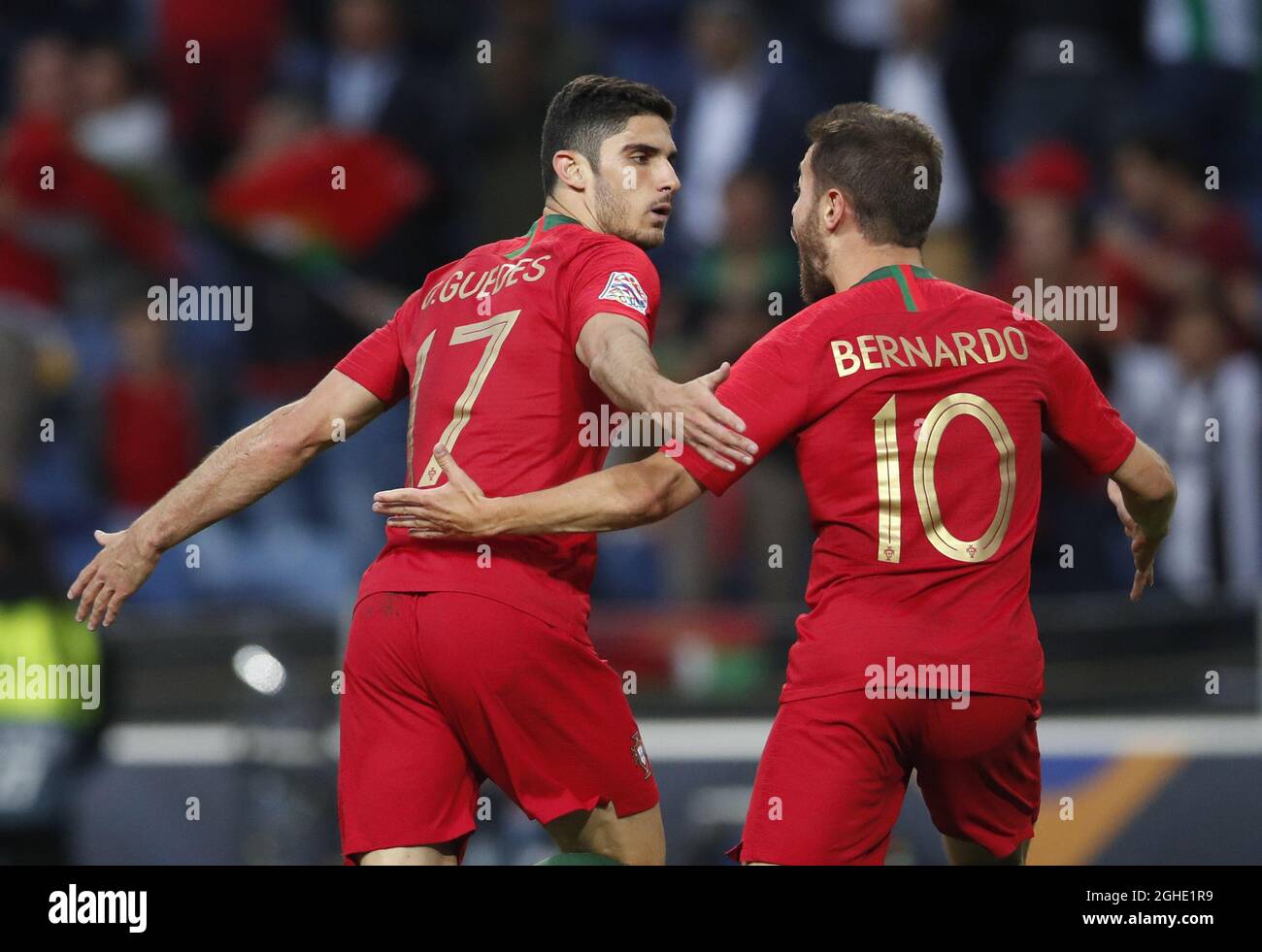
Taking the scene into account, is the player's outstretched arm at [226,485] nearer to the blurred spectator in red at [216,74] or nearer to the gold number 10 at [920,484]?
the gold number 10 at [920,484]

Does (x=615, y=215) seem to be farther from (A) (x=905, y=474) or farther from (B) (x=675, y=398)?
(A) (x=905, y=474)

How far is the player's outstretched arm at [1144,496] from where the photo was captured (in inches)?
160

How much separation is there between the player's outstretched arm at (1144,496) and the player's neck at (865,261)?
0.69m

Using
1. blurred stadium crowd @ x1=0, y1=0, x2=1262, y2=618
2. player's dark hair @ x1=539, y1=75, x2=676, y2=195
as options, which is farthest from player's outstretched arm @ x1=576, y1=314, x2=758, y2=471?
blurred stadium crowd @ x1=0, y1=0, x2=1262, y2=618

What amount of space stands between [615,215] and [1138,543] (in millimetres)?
1508

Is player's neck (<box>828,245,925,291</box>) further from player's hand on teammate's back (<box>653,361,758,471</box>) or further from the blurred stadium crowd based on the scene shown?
the blurred stadium crowd

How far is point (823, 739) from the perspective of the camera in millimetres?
3664

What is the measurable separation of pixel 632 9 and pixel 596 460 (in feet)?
20.9

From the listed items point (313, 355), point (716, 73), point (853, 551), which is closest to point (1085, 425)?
point (853, 551)

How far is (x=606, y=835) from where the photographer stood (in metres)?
4.00

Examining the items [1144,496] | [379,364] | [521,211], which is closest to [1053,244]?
[521,211]

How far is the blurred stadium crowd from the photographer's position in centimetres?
822

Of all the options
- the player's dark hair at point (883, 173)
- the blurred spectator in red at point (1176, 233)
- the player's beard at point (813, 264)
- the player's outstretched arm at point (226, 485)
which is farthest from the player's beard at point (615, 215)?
the blurred spectator in red at point (1176, 233)
